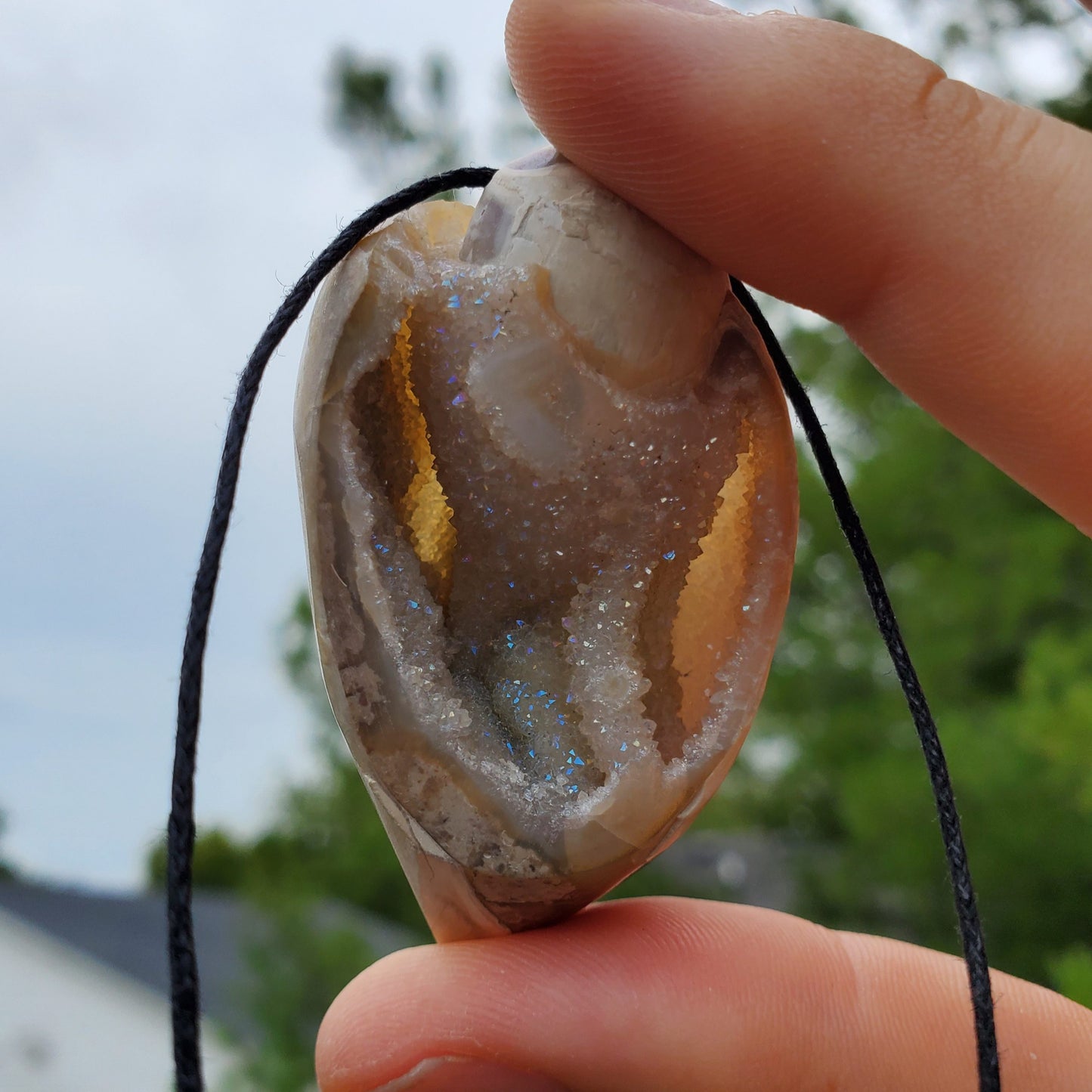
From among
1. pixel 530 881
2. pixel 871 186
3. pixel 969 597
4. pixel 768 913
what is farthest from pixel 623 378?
pixel 969 597

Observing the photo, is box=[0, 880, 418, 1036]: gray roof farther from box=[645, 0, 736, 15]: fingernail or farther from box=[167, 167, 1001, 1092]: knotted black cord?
box=[645, 0, 736, 15]: fingernail

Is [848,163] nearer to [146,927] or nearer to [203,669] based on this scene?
[203,669]

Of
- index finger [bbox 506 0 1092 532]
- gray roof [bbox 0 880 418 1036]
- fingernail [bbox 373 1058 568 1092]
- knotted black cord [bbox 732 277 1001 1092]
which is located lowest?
gray roof [bbox 0 880 418 1036]

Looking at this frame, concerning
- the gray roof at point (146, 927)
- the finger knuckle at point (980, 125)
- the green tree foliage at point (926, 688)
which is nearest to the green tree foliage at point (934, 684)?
the green tree foliage at point (926, 688)

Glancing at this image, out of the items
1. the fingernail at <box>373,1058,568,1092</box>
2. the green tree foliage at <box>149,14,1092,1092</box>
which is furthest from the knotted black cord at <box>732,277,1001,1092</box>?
the green tree foliage at <box>149,14,1092,1092</box>

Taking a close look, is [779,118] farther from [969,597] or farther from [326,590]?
[969,597]
